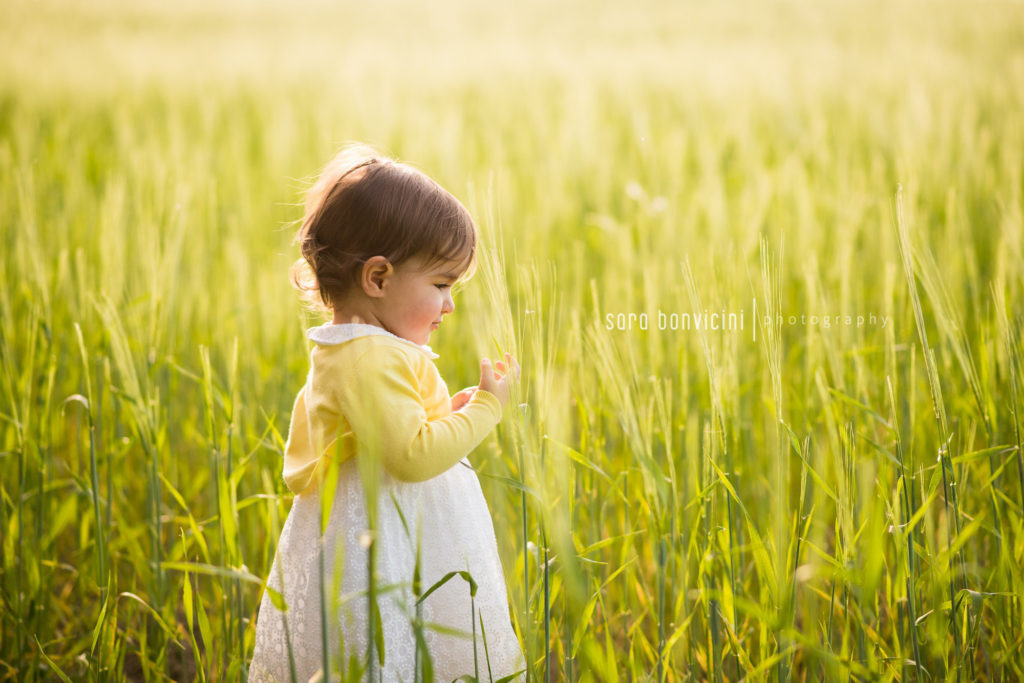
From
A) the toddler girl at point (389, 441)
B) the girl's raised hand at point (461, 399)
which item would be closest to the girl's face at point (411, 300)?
the toddler girl at point (389, 441)

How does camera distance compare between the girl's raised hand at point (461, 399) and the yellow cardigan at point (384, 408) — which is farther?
the girl's raised hand at point (461, 399)

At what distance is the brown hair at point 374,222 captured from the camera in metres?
0.76

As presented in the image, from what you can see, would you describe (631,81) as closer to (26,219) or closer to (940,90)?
(940,90)

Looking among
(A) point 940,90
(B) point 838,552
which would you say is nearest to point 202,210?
(B) point 838,552

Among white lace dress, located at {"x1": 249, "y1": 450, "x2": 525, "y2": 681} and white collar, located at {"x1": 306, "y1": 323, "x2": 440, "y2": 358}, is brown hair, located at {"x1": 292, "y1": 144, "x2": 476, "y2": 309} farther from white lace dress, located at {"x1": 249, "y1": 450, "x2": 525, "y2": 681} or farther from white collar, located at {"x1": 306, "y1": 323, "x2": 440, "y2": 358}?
white lace dress, located at {"x1": 249, "y1": 450, "x2": 525, "y2": 681}

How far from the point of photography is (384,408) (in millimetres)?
713

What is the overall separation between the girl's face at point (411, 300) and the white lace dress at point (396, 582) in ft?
0.48

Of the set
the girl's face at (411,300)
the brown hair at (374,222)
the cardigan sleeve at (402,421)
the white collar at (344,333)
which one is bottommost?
the cardigan sleeve at (402,421)

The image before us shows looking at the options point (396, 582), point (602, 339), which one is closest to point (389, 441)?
point (396, 582)

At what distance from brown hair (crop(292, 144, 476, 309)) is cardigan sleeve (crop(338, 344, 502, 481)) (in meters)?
0.10

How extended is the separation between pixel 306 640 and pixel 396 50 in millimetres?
5532

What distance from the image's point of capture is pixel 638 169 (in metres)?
2.76

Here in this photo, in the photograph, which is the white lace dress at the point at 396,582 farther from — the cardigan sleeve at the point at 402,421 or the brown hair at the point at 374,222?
the brown hair at the point at 374,222

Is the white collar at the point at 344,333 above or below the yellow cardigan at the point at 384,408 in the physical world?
above
